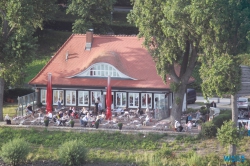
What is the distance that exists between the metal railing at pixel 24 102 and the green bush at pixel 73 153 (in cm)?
965

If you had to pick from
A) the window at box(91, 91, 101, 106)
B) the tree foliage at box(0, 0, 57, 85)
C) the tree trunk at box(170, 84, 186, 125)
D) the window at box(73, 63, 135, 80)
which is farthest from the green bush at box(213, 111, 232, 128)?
the tree foliage at box(0, 0, 57, 85)

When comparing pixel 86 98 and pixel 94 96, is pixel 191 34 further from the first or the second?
pixel 86 98

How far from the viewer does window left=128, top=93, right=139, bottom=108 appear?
5650 centimetres

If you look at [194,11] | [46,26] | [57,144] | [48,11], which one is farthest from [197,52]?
[46,26]

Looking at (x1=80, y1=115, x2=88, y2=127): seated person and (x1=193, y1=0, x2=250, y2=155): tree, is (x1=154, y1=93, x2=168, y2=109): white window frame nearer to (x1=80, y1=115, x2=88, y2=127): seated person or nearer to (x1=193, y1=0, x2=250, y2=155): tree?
(x1=80, y1=115, x2=88, y2=127): seated person

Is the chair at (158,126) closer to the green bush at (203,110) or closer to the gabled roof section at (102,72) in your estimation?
the green bush at (203,110)

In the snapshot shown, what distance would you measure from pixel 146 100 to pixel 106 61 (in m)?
4.83

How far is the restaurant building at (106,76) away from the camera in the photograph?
184 ft

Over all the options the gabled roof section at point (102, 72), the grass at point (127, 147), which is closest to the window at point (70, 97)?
the gabled roof section at point (102, 72)

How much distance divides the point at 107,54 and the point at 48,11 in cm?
1907

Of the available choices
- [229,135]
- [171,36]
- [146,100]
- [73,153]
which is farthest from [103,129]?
[229,135]

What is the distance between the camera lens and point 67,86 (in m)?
57.2

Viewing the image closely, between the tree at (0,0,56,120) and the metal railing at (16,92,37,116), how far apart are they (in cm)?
176

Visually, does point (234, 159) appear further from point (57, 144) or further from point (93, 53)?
point (93, 53)
